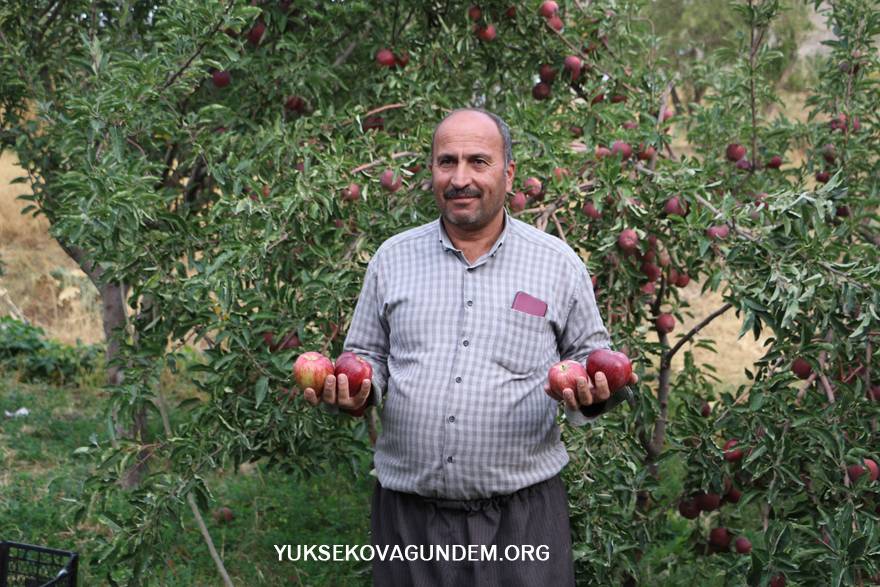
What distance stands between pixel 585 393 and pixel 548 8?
2.11 m

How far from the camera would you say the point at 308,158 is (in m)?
2.87

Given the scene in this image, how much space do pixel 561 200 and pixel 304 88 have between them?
113 centimetres

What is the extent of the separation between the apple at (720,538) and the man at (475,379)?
57.2 inches

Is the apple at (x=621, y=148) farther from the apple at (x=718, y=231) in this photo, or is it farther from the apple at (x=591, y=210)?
the apple at (x=718, y=231)

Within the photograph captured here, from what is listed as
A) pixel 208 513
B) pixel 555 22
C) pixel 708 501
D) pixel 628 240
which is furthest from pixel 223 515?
pixel 555 22

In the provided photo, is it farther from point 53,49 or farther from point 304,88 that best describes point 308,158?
point 53,49

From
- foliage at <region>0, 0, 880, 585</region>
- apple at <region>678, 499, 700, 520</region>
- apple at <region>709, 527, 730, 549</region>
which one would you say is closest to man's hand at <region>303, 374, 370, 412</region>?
foliage at <region>0, 0, 880, 585</region>

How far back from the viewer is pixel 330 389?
1.93 metres

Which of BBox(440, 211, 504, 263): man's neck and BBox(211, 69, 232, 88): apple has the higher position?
BBox(211, 69, 232, 88): apple

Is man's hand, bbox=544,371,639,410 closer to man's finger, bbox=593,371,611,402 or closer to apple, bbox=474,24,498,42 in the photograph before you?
man's finger, bbox=593,371,611,402

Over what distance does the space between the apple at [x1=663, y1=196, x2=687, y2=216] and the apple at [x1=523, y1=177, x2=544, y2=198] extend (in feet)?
1.18

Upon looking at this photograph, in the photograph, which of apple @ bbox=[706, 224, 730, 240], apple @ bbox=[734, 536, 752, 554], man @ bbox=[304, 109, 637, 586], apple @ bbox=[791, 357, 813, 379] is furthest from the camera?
apple @ bbox=[734, 536, 752, 554]

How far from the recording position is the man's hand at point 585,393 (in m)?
1.84

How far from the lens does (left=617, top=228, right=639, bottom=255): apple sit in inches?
111
